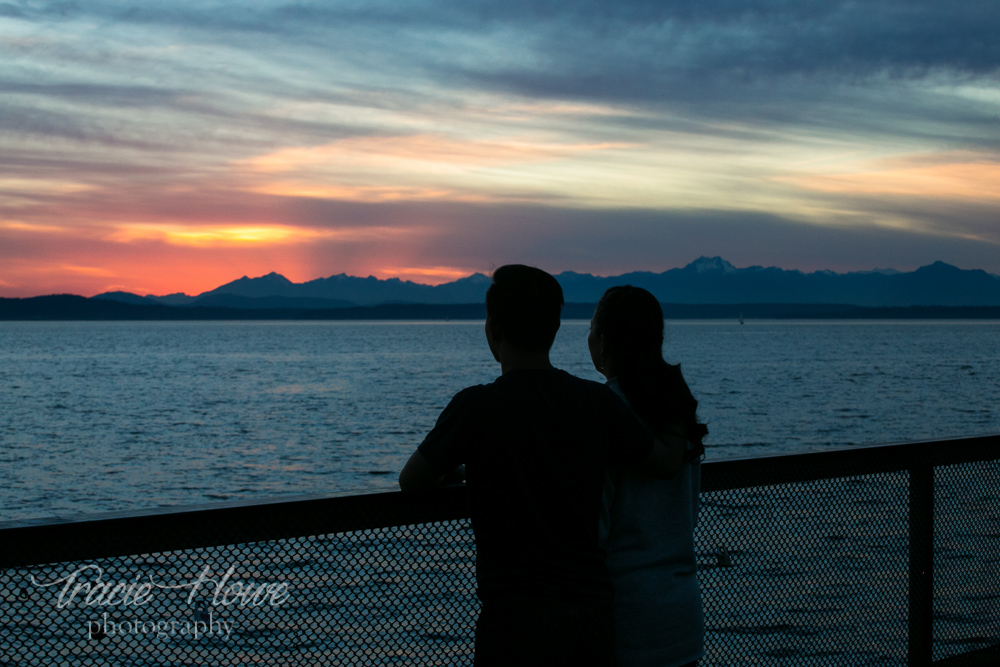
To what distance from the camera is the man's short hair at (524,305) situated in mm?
2256

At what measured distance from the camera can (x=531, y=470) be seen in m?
2.23

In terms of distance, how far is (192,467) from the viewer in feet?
95.8

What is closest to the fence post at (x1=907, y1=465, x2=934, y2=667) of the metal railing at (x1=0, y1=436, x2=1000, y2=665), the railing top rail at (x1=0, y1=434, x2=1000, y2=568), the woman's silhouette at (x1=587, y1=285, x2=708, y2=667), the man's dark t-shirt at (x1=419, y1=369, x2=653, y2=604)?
the metal railing at (x1=0, y1=436, x2=1000, y2=665)

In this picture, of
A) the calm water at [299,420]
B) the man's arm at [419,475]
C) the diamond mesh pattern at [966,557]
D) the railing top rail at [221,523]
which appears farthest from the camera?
the calm water at [299,420]

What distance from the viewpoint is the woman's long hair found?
2498 millimetres

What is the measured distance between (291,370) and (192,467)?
64.2 metres

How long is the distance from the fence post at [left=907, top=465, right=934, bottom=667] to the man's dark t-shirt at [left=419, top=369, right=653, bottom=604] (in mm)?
2223

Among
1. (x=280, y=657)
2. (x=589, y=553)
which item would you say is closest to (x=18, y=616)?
(x=280, y=657)

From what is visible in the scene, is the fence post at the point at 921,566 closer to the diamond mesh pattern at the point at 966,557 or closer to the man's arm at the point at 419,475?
the diamond mesh pattern at the point at 966,557

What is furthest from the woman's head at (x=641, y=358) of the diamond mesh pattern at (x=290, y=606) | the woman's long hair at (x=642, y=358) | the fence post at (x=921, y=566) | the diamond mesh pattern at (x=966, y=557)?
the diamond mesh pattern at (x=966, y=557)

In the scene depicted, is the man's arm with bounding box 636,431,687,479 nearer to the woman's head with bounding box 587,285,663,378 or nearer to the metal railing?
the woman's head with bounding box 587,285,663,378

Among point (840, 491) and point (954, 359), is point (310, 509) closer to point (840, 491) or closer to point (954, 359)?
point (840, 491)

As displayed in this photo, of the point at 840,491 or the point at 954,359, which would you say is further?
the point at 954,359

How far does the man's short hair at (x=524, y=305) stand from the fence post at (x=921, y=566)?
238 centimetres
